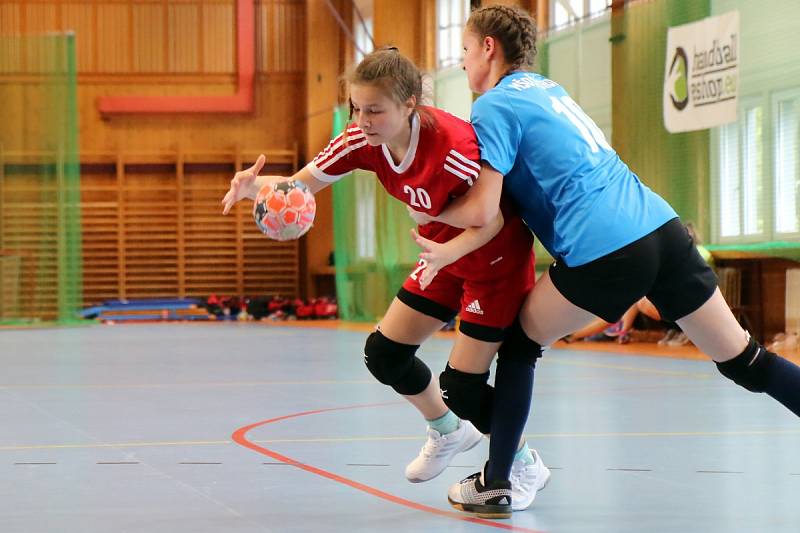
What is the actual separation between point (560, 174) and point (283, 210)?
2.41 ft

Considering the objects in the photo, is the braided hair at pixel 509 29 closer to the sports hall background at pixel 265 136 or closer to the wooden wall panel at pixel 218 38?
the sports hall background at pixel 265 136

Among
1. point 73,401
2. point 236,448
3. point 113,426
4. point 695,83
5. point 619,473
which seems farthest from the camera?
point 695,83

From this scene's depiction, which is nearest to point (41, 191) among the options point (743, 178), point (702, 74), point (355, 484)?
point (702, 74)

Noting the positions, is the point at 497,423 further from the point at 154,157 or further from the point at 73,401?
the point at 154,157

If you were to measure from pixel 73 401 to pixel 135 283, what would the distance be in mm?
14658

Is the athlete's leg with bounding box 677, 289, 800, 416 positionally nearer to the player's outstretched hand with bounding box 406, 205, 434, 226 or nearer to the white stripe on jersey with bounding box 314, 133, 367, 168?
the player's outstretched hand with bounding box 406, 205, 434, 226

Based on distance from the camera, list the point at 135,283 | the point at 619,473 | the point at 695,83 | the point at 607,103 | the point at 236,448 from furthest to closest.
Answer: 1. the point at 135,283
2. the point at 607,103
3. the point at 695,83
4. the point at 236,448
5. the point at 619,473

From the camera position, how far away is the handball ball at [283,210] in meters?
3.13

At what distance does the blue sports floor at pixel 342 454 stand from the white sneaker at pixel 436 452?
59 millimetres

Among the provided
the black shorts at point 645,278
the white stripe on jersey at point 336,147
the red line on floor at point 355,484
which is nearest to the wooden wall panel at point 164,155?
the red line on floor at point 355,484

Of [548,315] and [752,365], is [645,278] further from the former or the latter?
[752,365]

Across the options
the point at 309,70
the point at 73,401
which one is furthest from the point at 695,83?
the point at 309,70

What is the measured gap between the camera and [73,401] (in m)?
6.07

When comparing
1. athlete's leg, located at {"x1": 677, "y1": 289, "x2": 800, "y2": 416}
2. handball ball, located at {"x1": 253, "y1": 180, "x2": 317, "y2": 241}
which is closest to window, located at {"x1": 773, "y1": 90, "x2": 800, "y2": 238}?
athlete's leg, located at {"x1": 677, "y1": 289, "x2": 800, "y2": 416}
